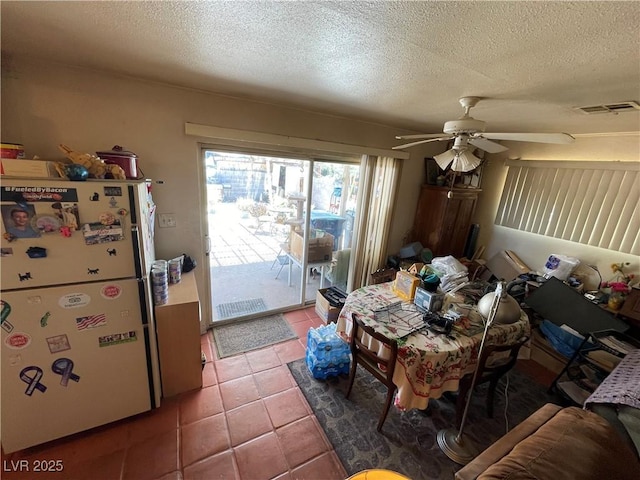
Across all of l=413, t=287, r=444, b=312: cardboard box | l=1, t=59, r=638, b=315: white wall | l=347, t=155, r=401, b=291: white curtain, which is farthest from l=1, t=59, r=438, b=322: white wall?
l=413, t=287, r=444, b=312: cardboard box

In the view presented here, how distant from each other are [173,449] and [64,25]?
236cm

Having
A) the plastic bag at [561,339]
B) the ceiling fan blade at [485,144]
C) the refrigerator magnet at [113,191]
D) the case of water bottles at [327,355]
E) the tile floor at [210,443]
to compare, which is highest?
the ceiling fan blade at [485,144]

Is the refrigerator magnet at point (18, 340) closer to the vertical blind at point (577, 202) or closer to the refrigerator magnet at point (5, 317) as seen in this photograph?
the refrigerator magnet at point (5, 317)

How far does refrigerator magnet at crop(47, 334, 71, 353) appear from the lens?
1.40 metres

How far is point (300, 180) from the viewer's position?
285cm

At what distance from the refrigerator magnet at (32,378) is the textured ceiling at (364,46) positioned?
1.73 metres

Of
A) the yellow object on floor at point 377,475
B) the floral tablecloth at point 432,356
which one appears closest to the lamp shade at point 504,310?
the floral tablecloth at point 432,356

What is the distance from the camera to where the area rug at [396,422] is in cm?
159

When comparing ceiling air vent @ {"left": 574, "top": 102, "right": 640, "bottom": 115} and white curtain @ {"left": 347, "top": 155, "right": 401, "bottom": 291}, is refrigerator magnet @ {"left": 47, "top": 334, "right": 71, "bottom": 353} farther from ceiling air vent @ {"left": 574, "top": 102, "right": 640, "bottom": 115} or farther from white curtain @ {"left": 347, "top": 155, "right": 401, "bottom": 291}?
ceiling air vent @ {"left": 574, "top": 102, "right": 640, "bottom": 115}

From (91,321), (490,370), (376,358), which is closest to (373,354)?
(376,358)

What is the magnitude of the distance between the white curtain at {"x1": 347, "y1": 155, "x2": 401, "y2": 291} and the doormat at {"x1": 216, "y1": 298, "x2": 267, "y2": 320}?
128 cm

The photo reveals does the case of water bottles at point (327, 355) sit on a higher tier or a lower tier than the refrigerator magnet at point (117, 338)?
lower

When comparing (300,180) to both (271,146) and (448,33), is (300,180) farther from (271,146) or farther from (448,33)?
(448,33)

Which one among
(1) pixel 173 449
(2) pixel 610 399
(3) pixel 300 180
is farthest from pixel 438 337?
(3) pixel 300 180
